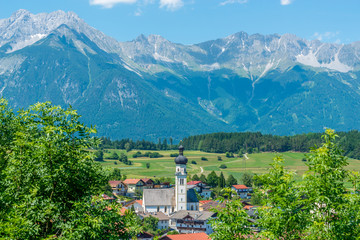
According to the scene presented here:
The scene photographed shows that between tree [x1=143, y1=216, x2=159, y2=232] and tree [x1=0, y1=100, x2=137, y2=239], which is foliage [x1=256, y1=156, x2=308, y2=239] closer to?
tree [x1=0, y1=100, x2=137, y2=239]

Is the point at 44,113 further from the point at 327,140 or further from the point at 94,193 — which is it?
the point at 327,140

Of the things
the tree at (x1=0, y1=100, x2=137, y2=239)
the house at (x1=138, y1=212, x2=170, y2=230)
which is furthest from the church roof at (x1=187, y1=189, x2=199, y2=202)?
the tree at (x1=0, y1=100, x2=137, y2=239)

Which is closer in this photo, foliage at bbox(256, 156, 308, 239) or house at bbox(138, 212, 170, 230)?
foliage at bbox(256, 156, 308, 239)

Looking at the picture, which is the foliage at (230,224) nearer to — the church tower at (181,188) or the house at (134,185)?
the church tower at (181,188)

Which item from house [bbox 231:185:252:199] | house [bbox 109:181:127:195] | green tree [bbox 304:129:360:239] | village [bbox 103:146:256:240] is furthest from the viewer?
house [bbox 231:185:252:199]

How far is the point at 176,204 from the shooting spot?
13925cm

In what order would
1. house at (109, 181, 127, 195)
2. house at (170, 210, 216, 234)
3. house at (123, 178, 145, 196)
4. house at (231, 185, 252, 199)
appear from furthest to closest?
house at (123, 178, 145, 196), house at (231, 185, 252, 199), house at (109, 181, 127, 195), house at (170, 210, 216, 234)

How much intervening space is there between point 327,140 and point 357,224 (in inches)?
177

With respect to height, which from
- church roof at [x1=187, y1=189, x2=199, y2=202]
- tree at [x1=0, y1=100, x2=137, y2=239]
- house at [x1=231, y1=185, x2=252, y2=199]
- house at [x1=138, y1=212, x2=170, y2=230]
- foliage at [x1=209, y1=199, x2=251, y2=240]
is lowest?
house at [x1=138, y1=212, x2=170, y2=230]

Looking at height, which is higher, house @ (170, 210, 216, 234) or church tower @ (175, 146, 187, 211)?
church tower @ (175, 146, 187, 211)

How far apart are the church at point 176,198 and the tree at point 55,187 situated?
4403 inches

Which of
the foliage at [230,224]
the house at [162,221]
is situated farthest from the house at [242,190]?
the foliage at [230,224]

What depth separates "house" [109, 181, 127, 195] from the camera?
175625mm

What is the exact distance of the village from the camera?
111312mm
